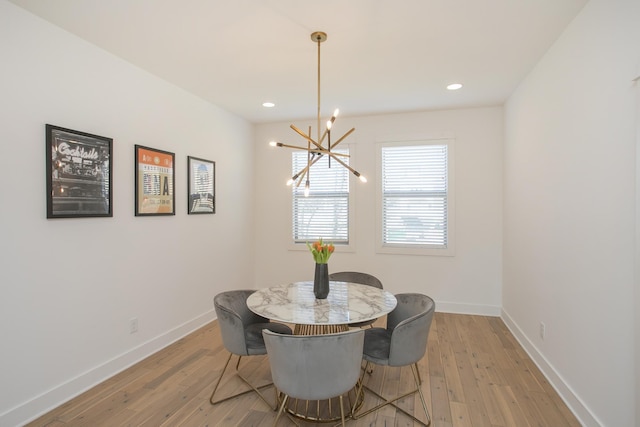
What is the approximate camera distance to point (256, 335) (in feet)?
8.21

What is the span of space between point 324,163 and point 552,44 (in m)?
3.01

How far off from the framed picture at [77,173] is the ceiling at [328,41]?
0.79m

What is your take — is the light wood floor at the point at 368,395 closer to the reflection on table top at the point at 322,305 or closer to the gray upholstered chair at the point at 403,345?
the gray upholstered chair at the point at 403,345

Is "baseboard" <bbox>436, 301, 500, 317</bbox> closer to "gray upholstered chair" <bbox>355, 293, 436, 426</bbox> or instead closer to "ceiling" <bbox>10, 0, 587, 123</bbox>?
"gray upholstered chair" <bbox>355, 293, 436, 426</bbox>

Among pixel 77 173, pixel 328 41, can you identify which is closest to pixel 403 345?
pixel 328 41

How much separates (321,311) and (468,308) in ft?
10.00

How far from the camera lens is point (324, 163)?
16.6 ft

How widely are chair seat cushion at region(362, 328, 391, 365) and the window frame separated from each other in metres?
2.18

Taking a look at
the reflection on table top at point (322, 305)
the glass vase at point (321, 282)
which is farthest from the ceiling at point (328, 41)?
the reflection on table top at point (322, 305)

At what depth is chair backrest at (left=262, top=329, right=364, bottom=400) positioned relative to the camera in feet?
5.79

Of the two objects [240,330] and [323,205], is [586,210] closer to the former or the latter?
[240,330]

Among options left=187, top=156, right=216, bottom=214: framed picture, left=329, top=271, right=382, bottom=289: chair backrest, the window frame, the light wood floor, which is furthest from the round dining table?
the window frame

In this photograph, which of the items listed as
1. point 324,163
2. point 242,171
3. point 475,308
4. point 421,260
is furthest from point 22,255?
point 475,308

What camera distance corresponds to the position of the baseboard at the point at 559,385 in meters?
2.14
